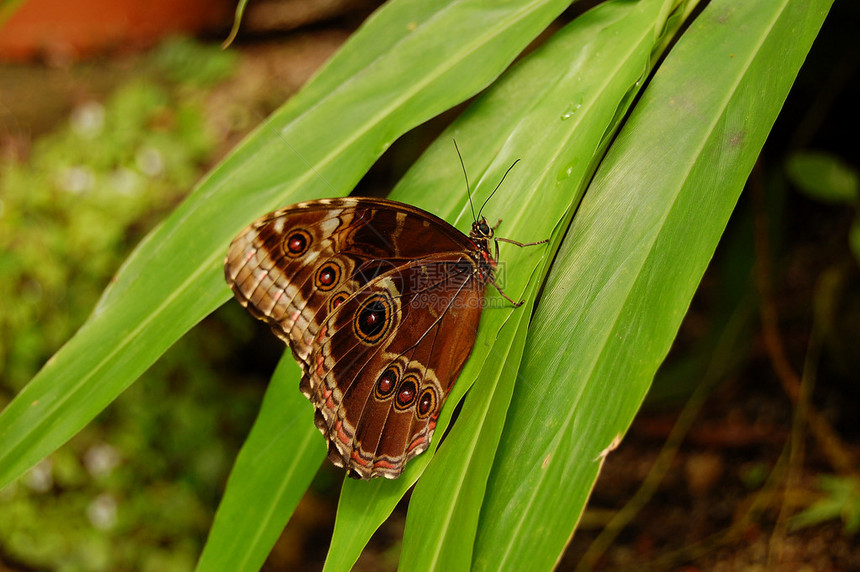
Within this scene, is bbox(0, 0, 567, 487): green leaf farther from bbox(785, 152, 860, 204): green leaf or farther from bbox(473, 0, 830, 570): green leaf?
bbox(785, 152, 860, 204): green leaf

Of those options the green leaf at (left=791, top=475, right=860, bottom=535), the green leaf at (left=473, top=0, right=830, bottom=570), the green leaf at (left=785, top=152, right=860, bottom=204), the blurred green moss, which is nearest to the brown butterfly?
the green leaf at (left=473, top=0, right=830, bottom=570)

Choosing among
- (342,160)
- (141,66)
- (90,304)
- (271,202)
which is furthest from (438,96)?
(141,66)

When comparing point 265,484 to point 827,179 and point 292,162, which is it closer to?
point 292,162

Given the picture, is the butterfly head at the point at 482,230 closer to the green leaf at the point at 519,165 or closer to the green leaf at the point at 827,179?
the green leaf at the point at 519,165

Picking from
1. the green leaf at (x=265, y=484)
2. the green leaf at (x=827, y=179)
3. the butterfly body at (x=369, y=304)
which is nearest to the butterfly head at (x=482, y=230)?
the butterfly body at (x=369, y=304)

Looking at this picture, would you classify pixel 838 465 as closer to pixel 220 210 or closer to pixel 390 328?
pixel 390 328

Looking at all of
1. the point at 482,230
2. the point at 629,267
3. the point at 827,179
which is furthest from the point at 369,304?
the point at 827,179
